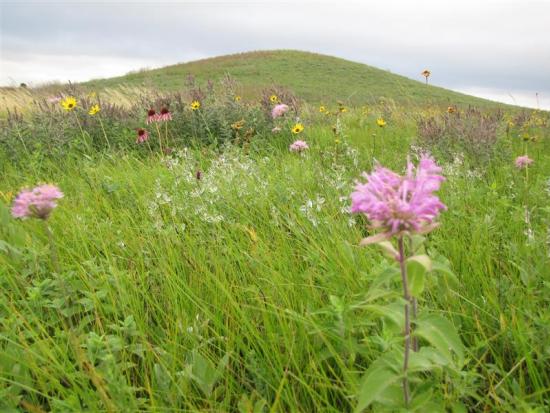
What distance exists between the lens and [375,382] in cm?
104

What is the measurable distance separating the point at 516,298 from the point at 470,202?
48.9 inches

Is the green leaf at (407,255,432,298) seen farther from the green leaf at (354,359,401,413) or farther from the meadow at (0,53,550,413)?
the green leaf at (354,359,401,413)

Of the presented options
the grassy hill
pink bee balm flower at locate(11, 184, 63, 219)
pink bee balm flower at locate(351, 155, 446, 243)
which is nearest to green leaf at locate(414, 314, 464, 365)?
pink bee balm flower at locate(351, 155, 446, 243)

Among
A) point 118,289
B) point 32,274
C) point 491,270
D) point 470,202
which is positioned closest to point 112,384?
point 118,289

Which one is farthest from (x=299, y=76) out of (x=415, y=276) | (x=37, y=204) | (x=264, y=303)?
(x=415, y=276)

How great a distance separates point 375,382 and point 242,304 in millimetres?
893

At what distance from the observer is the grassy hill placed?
27.9 meters

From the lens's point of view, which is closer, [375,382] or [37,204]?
[375,382]

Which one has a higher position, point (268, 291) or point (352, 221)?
point (352, 221)

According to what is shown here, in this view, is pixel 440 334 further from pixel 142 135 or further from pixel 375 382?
Answer: pixel 142 135

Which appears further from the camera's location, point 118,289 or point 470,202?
point 470,202

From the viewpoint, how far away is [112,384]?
1.39m

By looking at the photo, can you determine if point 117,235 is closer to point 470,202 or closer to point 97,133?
point 470,202

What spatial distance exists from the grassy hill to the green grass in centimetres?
2181
